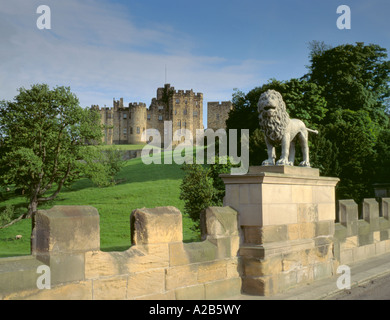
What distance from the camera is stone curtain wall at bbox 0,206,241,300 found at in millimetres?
5434

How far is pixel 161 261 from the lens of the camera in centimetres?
675

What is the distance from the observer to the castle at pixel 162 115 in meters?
109

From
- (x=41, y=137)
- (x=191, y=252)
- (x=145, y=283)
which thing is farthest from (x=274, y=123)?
(x=41, y=137)

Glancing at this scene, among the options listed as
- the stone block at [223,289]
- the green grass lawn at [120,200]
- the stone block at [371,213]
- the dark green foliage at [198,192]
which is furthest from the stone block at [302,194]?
the green grass lawn at [120,200]

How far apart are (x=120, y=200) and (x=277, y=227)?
35009mm

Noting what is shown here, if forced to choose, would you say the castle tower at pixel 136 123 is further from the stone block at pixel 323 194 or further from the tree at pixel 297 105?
the stone block at pixel 323 194

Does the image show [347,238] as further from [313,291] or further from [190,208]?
[190,208]

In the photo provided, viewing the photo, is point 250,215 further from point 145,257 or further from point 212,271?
point 145,257

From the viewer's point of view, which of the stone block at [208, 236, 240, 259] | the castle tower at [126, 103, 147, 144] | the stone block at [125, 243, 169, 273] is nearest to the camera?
the stone block at [125, 243, 169, 273]

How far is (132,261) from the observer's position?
6.32 meters

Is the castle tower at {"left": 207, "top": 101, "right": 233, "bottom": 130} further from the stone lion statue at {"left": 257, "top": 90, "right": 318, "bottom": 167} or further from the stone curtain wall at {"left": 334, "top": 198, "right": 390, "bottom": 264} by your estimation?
the stone lion statue at {"left": 257, "top": 90, "right": 318, "bottom": 167}

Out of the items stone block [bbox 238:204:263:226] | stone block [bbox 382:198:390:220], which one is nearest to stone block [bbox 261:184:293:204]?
stone block [bbox 238:204:263:226]

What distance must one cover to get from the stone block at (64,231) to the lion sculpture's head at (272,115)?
16.2 ft
